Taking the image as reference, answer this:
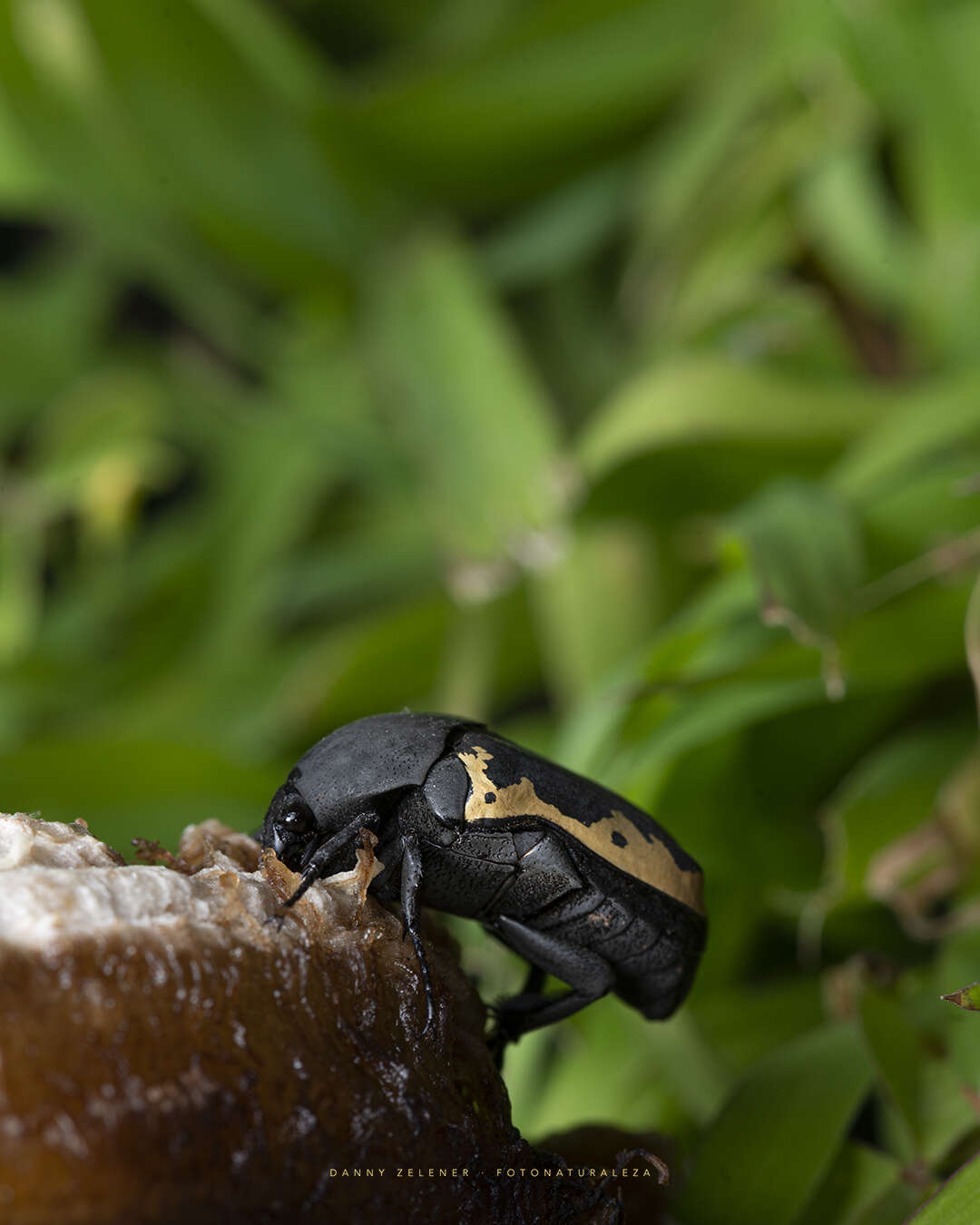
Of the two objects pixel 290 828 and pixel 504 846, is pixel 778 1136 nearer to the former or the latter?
pixel 504 846

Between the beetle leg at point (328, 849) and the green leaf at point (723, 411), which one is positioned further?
the green leaf at point (723, 411)

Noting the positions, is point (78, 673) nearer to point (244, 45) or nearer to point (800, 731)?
point (244, 45)

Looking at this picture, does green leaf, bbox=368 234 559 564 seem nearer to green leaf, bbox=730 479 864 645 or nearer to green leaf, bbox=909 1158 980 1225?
green leaf, bbox=730 479 864 645

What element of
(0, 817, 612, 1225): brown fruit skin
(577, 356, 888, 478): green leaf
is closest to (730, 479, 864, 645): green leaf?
(577, 356, 888, 478): green leaf

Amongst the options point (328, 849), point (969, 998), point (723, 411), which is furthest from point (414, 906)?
point (723, 411)

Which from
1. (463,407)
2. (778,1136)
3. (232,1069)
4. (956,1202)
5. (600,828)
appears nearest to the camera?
(232,1069)

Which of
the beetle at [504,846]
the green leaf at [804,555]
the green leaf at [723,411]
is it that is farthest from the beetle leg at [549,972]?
the green leaf at [723,411]

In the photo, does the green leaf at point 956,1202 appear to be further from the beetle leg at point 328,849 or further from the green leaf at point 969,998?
the beetle leg at point 328,849

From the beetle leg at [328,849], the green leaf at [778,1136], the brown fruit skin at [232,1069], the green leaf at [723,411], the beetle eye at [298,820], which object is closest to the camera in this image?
the brown fruit skin at [232,1069]
